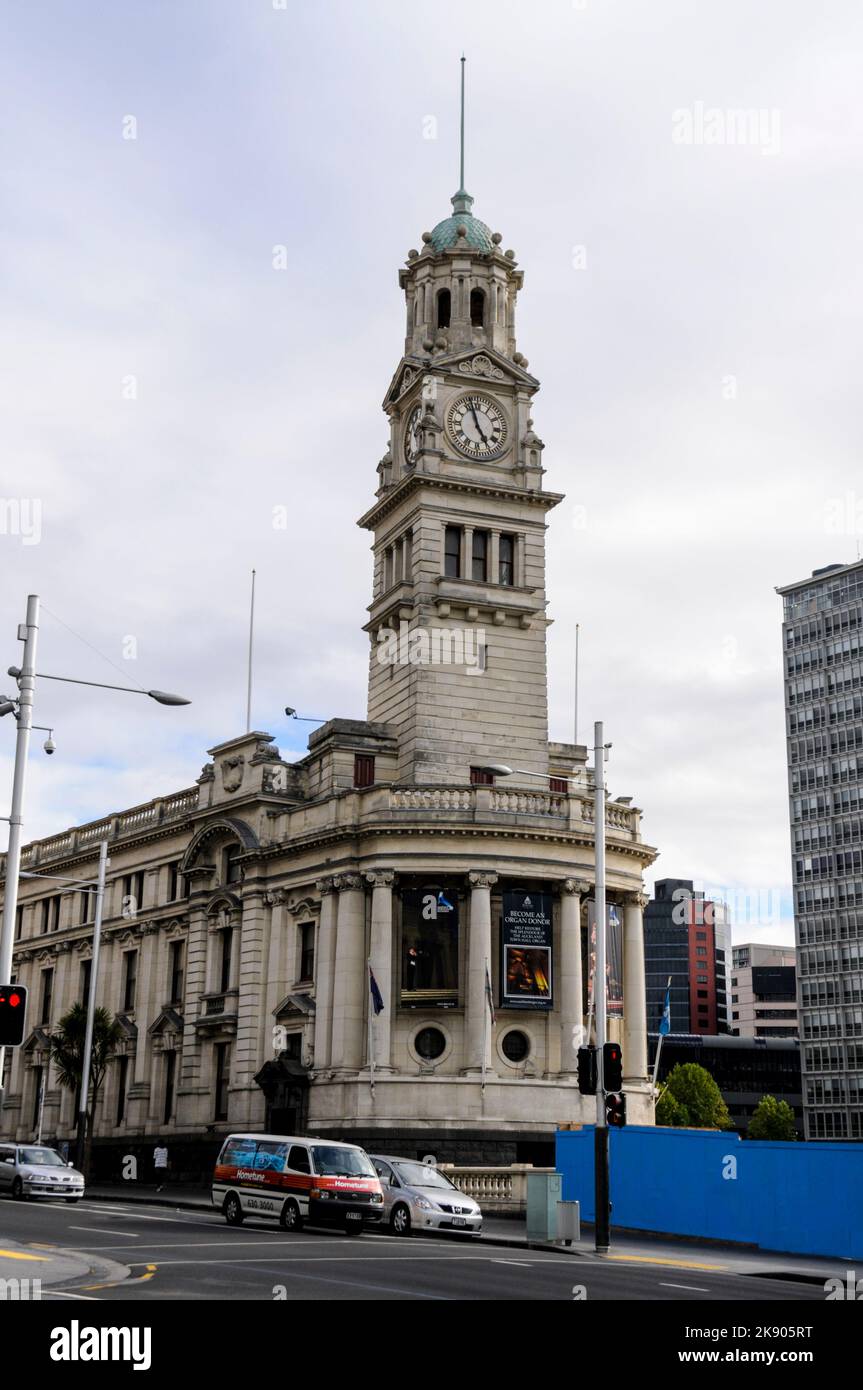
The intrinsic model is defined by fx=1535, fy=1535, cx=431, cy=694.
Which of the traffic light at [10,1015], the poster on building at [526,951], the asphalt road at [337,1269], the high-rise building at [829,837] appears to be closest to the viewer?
the asphalt road at [337,1269]

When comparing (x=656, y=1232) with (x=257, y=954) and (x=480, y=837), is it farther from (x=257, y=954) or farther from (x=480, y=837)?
(x=257, y=954)

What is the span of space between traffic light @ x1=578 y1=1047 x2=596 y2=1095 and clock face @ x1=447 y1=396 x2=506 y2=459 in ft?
112

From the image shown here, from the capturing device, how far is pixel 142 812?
69500 mm

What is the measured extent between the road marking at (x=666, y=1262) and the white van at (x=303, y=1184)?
201 inches

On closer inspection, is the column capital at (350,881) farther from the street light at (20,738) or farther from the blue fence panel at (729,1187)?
the street light at (20,738)

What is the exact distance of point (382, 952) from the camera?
51656 mm

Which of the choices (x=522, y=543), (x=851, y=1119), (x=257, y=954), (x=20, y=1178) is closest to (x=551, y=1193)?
(x=20, y=1178)

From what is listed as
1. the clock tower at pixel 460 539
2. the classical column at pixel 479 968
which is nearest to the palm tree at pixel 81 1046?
the clock tower at pixel 460 539

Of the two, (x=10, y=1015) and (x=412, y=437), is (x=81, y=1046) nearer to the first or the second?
(x=412, y=437)

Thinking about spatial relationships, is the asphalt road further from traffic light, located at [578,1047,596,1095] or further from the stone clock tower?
the stone clock tower

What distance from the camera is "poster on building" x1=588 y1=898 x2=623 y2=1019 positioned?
53062mm

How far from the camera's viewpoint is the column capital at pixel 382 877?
52.3 metres

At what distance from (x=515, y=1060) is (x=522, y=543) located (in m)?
20.4

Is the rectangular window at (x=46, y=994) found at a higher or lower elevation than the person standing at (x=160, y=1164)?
higher
